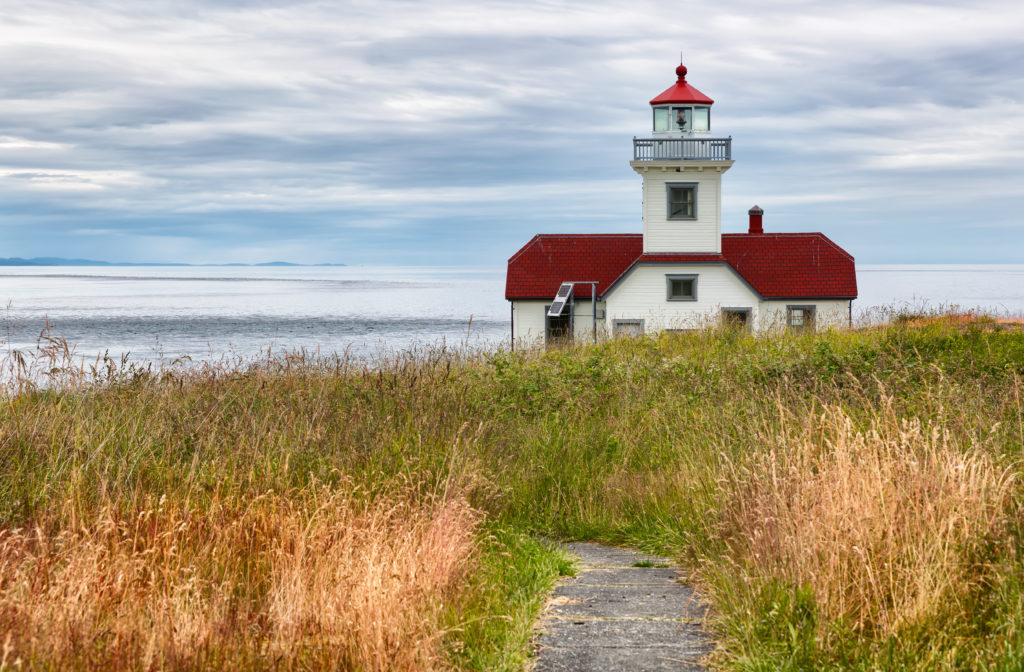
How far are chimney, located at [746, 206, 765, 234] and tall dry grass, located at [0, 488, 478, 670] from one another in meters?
37.1

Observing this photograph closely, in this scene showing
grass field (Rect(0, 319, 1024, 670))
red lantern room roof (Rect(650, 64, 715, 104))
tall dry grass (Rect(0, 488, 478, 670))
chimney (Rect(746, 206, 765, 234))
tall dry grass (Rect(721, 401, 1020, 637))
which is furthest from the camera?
chimney (Rect(746, 206, 765, 234))

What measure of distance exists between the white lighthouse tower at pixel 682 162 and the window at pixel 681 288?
1942 mm

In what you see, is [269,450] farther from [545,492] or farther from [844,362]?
[844,362]

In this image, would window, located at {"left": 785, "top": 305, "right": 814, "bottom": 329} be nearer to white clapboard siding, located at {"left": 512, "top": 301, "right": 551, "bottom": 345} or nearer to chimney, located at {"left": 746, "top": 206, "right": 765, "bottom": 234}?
chimney, located at {"left": 746, "top": 206, "right": 765, "bottom": 234}

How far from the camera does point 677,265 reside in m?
34.5

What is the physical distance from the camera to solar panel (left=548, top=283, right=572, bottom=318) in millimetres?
33531

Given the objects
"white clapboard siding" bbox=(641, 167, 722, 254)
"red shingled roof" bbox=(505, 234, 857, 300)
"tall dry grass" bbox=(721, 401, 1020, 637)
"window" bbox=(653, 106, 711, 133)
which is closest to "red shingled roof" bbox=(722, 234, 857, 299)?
"red shingled roof" bbox=(505, 234, 857, 300)

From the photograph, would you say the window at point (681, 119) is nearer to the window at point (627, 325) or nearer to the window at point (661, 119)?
the window at point (661, 119)

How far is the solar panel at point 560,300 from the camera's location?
33.5 meters

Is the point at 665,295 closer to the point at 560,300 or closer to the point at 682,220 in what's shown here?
the point at 682,220

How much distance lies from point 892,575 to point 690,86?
32009 mm

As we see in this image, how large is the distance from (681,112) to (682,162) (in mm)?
1918

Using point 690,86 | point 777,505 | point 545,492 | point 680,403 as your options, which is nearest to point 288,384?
point 545,492

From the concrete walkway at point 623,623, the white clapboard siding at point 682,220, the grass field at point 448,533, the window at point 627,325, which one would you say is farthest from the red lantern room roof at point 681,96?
the concrete walkway at point 623,623
